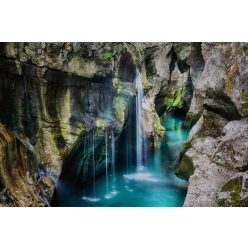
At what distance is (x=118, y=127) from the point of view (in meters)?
6.70

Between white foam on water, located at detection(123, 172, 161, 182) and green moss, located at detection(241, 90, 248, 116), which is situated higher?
green moss, located at detection(241, 90, 248, 116)

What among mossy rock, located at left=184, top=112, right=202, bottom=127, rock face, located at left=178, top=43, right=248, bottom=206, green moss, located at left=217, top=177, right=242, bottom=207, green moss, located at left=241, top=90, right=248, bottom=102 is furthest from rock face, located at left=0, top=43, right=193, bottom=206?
green moss, located at left=217, top=177, right=242, bottom=207

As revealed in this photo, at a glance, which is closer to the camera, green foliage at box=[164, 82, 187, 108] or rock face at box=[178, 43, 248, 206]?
rock face at box=[178, 43, 248, 206]

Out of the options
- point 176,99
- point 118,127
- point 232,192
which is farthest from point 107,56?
point 232,192

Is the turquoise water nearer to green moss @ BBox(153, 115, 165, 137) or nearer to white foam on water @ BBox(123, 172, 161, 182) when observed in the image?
white foam on water @ BBox(123, 172, 161, 182)

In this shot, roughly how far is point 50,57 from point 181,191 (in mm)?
3553

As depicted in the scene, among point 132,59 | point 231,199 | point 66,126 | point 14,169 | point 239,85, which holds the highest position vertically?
point 132,59

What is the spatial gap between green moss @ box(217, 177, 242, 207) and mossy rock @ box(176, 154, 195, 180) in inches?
30.9

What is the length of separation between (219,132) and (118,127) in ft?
6.58

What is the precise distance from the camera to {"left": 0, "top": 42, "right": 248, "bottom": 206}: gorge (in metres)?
5.89

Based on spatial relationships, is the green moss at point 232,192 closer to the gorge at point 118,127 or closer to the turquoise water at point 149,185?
the gorge at point 118,127

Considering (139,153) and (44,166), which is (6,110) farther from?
(139,153)

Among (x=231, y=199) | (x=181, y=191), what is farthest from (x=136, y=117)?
(x=231, y=199)

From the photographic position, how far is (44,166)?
6.23 m
